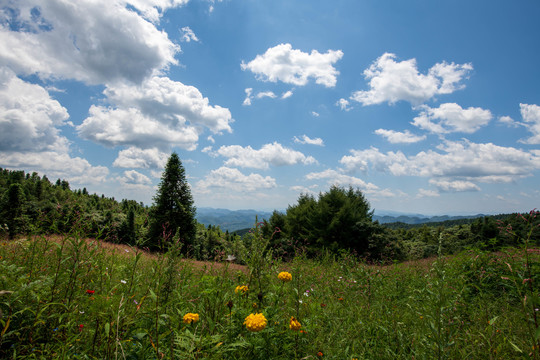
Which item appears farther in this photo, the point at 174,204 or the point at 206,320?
the point at 174,204

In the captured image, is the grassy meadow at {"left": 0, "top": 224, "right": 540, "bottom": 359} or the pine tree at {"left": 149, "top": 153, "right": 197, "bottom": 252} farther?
the pine tree at {"left": 149, "top": 153, "right": 197, "bottom": 252}

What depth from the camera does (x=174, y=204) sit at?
71.5 ft

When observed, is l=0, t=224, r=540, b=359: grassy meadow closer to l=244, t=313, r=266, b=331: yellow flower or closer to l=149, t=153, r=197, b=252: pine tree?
l=244, t=313, r=266, b=331: yellow flower

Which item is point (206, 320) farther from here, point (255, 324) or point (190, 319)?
point (255, 324)

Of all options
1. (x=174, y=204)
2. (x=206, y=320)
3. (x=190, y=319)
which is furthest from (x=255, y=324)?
(x=174, y=204)

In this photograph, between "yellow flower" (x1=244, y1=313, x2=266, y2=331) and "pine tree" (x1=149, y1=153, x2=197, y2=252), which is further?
"pine tree" (x1=149, y1=153, x2=197, y2=252)

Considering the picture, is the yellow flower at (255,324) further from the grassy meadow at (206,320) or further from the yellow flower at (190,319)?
the yellow flower at (190,319)

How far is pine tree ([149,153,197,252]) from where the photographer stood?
20.9m

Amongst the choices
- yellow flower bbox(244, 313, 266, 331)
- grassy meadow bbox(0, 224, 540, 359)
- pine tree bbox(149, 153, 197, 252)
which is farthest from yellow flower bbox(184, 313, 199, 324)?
pine tree bbox(149, 153, 197, 252)

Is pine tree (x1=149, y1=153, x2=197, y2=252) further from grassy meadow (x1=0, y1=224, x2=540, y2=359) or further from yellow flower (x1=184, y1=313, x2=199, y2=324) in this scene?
yellow flower (x1=184, y1=313, x2=199, y2=324)

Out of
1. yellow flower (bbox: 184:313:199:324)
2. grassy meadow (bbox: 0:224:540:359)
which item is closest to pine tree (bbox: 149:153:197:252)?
grassy meadow (bbox: 0:224:540:359)

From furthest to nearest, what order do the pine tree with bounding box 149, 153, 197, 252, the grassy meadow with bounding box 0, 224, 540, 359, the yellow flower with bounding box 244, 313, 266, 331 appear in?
the pine tree with bounding box 149, 153, 197, 252
the yellow flower with bounding box 244, 313, 266, 331
the grassy meadow with bounding box 0, 224, 540, 359

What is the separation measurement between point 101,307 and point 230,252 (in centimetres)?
156

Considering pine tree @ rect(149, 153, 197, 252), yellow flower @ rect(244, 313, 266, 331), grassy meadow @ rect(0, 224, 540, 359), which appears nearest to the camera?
grassy meadow @ rect(0, 224, 540, 359)
